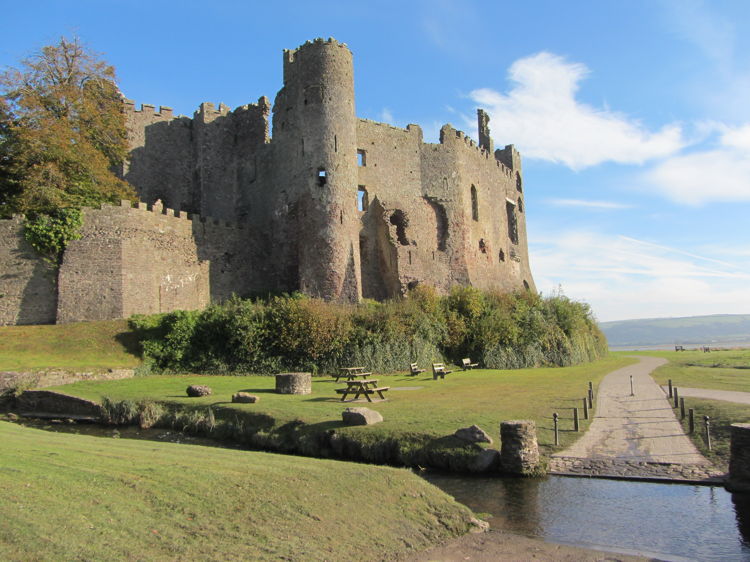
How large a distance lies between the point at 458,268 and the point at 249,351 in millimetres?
16406

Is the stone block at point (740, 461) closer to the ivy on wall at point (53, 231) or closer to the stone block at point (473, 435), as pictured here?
the stone block at point (473, 435)

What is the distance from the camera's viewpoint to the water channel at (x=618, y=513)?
7.88 m

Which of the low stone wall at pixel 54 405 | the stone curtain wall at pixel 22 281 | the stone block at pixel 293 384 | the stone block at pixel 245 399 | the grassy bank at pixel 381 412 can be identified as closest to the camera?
the grassy bank at pixel 381 412

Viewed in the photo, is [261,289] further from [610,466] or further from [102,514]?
[102,514]

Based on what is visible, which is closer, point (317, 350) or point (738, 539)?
point (738, 539)

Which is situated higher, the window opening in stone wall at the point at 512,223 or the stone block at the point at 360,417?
the window opening in stone wall at the point at 512,223

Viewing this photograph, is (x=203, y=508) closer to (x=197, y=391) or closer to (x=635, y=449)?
(x=635, y=449)

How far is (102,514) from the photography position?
21.5ft

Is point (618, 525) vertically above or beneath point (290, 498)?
beneath

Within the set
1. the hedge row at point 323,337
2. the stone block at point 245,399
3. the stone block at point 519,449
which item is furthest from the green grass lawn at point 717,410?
the stone block at point 245,399

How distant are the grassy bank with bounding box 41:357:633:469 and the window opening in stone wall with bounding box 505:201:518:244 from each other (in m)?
28.3

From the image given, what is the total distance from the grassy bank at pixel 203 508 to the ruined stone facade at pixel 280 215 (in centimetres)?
1746

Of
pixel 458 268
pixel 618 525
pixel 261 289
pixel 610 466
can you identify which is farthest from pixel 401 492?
pixel 458 268

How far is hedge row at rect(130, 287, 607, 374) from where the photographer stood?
82.6 ft
